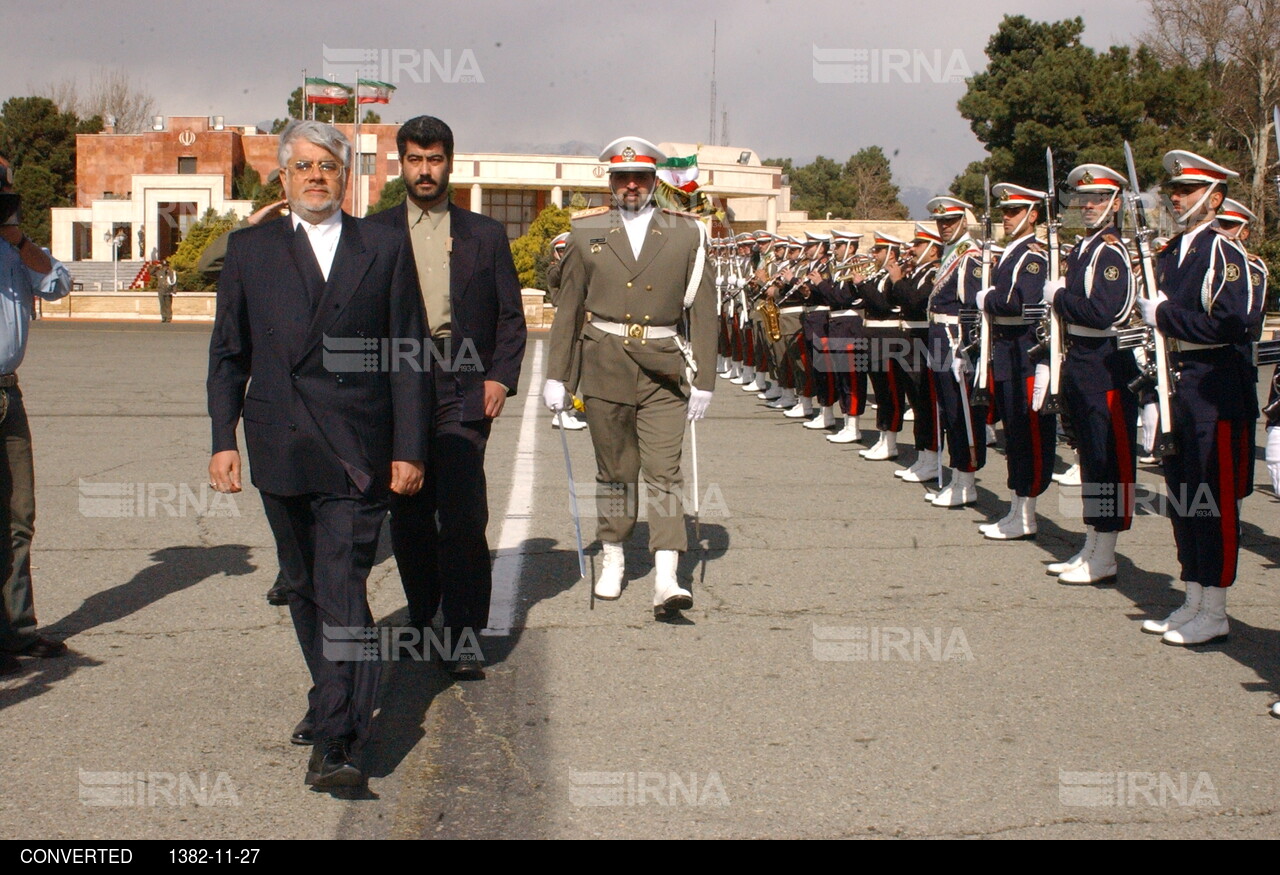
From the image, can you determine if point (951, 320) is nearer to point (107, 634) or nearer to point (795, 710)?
point (795, 710)

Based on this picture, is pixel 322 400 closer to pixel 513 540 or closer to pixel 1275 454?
pixel 513 540

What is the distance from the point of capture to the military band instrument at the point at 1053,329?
25.5 ft

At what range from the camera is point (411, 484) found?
4707 mm

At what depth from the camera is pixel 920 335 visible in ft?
38.7

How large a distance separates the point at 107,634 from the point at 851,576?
143 inches

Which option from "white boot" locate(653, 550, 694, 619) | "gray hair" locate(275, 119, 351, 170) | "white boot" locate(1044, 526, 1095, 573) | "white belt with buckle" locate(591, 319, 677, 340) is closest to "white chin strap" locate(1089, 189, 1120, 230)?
"white boot" locate(1044, 526, 1095, 573)

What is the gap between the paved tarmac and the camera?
14.0 feet

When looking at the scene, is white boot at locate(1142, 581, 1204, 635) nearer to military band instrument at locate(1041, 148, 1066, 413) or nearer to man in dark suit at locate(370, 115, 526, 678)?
military band instrument at locate(1041, 148, 1066, 413)

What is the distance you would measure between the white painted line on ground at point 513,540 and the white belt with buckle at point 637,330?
1.35 metres

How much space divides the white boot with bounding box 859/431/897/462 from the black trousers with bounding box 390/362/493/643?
7.22m

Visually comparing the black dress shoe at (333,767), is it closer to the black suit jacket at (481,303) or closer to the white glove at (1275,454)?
the black suit jacket at (481,303)

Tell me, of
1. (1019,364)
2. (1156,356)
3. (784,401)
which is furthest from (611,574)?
(784,401)

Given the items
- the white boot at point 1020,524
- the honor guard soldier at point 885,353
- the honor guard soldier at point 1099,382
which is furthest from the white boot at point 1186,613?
the honor guard soldier at point 885,353
